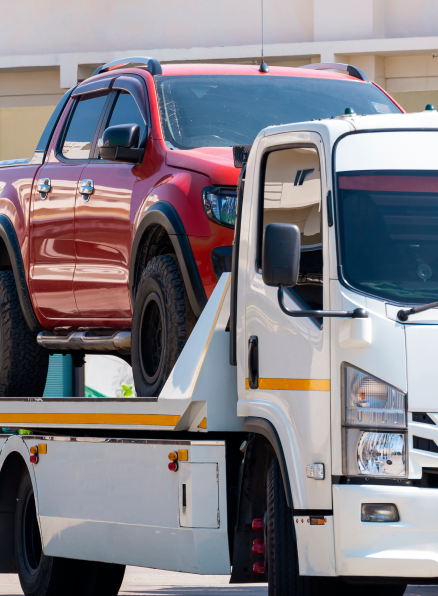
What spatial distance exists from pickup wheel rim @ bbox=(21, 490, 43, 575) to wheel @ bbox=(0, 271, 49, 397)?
0.71 m

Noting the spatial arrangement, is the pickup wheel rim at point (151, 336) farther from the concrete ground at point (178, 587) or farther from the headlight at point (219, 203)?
the concrete ground at point (178, 587)

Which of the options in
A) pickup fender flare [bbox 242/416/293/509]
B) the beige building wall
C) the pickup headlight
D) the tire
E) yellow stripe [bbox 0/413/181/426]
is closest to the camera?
the pickup headlight

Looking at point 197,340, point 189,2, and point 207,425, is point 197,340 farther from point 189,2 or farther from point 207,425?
point 189,2

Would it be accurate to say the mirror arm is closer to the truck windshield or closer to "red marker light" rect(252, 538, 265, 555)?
the truck windshield

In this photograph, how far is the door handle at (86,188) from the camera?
7230mm

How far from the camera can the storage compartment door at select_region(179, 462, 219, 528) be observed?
5.75 metres

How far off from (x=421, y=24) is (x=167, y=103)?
892cm

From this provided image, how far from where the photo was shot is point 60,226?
24.8ft

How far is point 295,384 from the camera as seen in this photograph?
502 cm

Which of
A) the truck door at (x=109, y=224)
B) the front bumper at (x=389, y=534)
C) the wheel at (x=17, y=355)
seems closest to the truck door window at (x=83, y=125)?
the truck door at (x=109, y=224)

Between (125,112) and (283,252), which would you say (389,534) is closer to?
(283,252)

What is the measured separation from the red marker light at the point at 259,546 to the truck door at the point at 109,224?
1.97m

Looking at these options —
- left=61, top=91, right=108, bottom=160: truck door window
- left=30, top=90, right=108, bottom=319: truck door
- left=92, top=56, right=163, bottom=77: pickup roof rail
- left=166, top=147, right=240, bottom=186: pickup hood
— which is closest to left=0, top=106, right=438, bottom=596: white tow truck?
left=166, top=147, right=240, bottom=186: pickup hood

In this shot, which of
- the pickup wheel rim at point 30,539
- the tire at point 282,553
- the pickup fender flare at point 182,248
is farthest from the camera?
the pickup wheel rim at point 30,539
